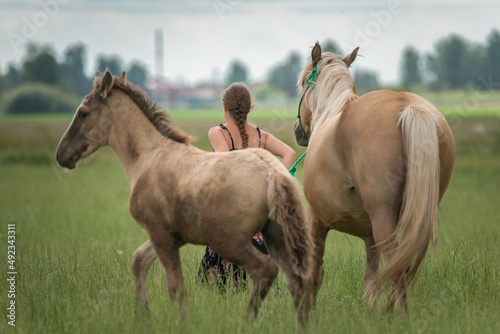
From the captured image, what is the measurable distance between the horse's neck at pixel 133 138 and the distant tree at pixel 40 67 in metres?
68.6

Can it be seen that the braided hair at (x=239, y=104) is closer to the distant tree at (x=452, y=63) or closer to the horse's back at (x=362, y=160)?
the horse's back at (x=362, y=160)

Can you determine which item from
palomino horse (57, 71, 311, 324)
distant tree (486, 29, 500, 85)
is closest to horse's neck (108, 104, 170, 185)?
palomino horse (57, 71, 311, 324)

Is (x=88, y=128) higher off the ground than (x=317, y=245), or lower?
higher

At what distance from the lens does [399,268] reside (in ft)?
14.7

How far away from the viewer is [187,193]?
4.20 meters

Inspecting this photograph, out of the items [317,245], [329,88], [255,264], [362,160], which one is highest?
[329,88]

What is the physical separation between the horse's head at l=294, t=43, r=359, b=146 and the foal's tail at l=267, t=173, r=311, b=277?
238 cm

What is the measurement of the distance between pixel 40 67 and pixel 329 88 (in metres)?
69.4

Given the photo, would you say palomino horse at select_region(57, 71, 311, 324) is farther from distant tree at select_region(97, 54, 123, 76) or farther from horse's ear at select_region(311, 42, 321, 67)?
distant tree at select_region(97, 54, 123, 76)

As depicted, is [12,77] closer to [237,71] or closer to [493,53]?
[237,71]

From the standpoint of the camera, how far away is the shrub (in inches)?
2174

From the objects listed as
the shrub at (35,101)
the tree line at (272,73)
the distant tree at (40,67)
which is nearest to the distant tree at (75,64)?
the tree line at (272,73)

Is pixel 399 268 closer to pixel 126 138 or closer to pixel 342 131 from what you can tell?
pixel 342 131

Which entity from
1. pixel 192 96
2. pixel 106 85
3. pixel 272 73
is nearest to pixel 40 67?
pixel 192 96
